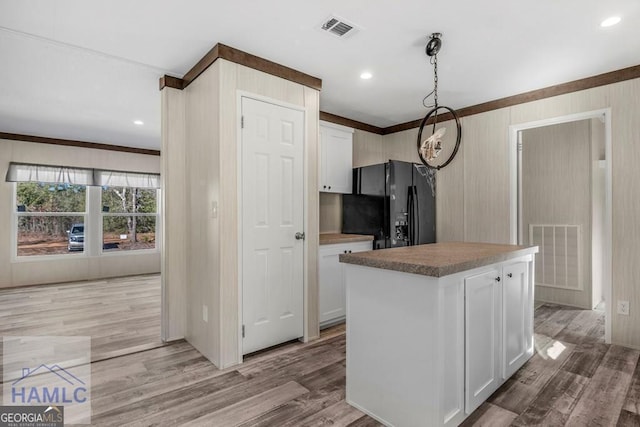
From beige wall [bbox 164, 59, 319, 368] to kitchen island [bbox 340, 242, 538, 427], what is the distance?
1018mm

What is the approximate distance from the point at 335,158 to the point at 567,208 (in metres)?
2.97

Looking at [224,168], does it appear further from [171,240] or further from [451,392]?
[451,392]

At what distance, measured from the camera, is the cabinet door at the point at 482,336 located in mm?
1851

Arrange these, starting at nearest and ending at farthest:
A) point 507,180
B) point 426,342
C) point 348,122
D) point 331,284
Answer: point 426,342
point 331,284
point 507,180
point 348,122

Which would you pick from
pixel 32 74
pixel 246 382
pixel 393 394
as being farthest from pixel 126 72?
pixel 393 394

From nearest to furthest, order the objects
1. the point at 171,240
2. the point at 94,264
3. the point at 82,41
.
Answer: the point at 82,41
the point at 171,240
the point at 94,264

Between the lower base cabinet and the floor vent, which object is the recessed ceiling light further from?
the floor vent

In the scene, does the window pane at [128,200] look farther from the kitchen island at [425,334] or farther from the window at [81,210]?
the kitchen island at [425,334]

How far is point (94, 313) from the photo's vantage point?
13.2ft

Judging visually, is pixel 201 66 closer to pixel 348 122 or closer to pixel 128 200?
pixel 348 122

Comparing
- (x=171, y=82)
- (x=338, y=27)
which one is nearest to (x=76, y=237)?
(x=171, y=82)

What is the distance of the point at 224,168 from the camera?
2551mm

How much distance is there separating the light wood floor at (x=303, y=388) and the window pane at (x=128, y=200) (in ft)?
12.9

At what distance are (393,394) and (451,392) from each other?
297 mm
